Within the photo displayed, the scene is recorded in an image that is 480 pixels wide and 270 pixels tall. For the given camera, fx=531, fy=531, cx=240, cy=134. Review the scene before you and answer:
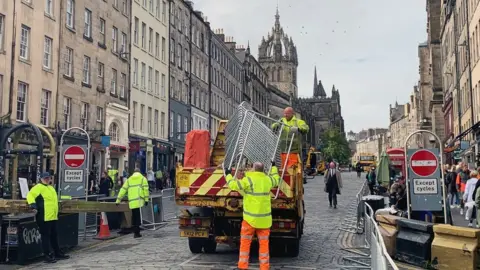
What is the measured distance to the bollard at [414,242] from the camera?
8781mm

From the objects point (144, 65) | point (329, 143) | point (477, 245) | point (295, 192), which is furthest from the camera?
point (329, 143)

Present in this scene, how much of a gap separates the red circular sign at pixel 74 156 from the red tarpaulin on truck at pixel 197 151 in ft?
13.9

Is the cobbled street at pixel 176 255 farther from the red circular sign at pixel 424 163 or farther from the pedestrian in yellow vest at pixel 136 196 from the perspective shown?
the red circular sign at pixel 424 163

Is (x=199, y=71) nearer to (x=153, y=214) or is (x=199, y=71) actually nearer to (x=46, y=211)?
(x=153, y=214)

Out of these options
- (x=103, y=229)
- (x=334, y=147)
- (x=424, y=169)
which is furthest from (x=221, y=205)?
(x=334, y=147)

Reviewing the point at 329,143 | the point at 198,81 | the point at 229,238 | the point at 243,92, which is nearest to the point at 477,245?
the point at 229,238

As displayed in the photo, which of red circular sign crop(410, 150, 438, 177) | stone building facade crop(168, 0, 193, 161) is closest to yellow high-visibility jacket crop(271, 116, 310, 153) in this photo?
red circular sign crop(410, 150, 438, 177)

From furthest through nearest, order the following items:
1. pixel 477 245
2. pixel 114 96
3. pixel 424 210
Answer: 1. pixel 114 96
2. pixel 424 210
3. pixel 477 245

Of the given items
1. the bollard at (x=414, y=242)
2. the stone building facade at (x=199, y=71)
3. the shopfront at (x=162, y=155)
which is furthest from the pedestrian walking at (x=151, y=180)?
the bollard at (x=414, y=242)

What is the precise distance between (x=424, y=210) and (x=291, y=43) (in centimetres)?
12782

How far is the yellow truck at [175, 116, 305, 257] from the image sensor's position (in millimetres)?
9578

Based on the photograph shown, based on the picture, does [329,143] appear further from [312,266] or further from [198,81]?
[312,266]

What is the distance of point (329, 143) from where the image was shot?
11100 cm

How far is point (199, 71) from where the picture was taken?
52.8m
